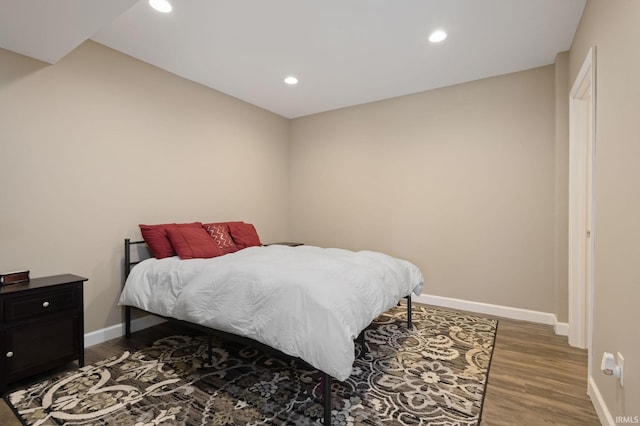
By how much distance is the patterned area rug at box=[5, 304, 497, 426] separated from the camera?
1.83m

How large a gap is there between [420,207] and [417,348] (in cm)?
192

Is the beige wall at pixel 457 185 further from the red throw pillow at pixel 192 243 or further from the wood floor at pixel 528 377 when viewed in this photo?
→ the red throw pillow at pixel 192 243

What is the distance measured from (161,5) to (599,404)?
398 cm

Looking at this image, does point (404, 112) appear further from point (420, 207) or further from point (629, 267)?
point (629, 267)

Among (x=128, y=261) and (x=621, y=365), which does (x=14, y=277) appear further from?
(x=621, y=365)

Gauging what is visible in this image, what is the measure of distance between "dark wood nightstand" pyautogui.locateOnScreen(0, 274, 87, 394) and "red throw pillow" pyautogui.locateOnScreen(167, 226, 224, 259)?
82 centimetres

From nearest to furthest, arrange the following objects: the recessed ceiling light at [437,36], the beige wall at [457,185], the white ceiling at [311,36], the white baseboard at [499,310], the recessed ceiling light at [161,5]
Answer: the white ceiling at [311,36]
the recessed ceiling light at [161,5]
the recessed ceiling light at [437,36]
the white baseboard at [499,310]
the beige wall at [457,185]

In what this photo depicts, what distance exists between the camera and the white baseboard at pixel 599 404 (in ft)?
5.56

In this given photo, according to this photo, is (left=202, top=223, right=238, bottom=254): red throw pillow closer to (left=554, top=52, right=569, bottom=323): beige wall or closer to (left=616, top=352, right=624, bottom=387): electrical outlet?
(left=616, top=352, right=624, bottom=387): electrical outlet

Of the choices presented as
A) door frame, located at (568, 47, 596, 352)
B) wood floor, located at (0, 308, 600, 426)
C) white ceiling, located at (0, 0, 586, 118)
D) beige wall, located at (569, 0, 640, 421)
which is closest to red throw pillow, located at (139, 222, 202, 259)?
wood floor, located at (0, 308, 600, 426)

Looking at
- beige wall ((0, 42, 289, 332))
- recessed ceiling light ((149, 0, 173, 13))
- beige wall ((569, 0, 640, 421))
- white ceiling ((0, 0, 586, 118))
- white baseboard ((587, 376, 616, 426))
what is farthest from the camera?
beige wall ((0, 42, 289, 332))

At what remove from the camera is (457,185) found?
12.6ft

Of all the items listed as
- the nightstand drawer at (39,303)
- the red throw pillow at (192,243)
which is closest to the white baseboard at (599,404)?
the red throw pillow at (192,243)

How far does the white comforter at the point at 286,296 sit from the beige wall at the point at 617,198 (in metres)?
1.31
